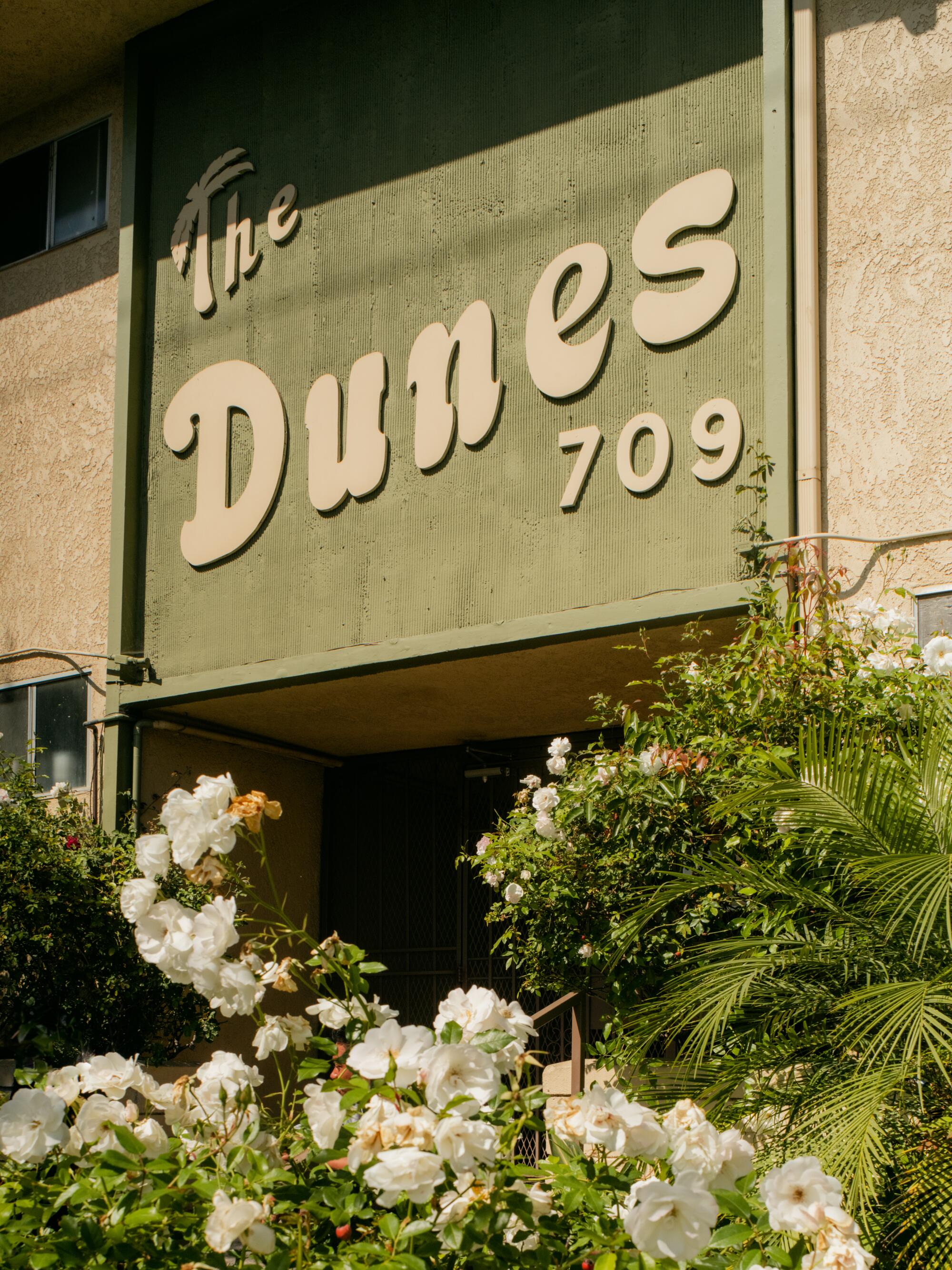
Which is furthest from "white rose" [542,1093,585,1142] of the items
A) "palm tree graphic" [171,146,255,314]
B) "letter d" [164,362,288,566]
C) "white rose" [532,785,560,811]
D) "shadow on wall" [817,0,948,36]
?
"palm tree graphic" [171,146,255,314]

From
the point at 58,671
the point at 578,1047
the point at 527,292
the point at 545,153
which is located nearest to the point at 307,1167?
the point at 578,1047

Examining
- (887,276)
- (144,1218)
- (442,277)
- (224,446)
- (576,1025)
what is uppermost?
(442,277)

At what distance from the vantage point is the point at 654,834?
5.49 m

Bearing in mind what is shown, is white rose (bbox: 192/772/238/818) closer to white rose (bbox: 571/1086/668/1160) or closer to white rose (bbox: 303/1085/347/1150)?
white rose (bbox: 303/1085/347/1150)

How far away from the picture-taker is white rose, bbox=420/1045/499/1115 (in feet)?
6.81

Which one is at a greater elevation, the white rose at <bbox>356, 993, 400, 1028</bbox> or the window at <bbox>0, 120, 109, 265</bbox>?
the window at <bbox>0, 120, 109, 265</bbox>

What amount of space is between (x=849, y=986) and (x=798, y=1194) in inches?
84.7

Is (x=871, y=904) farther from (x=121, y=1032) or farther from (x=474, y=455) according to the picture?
(x=121, y=1032)

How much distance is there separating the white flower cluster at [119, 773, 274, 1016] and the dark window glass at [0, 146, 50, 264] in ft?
29.7

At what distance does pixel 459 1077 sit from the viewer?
6.93ft

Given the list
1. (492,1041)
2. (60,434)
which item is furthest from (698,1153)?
(60,434)

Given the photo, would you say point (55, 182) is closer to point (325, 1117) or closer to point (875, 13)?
point (875, 13)

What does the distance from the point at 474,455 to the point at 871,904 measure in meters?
4.46

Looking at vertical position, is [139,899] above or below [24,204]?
below
